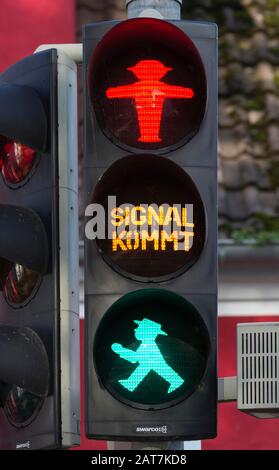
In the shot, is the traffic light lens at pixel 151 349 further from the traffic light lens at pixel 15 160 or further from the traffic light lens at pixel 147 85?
the traffic light lens at pixel 15 160

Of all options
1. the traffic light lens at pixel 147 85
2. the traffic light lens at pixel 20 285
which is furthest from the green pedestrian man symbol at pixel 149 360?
the traffic light lens at pixel 147 85

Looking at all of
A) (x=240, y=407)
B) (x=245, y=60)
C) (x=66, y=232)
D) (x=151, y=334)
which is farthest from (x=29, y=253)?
(x=245, y=60)

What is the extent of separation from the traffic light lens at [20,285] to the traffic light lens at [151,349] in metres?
0.38

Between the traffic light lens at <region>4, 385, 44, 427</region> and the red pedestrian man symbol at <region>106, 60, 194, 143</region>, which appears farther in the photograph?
the traffic light lens at <region>4, 385, 44, 427</region>

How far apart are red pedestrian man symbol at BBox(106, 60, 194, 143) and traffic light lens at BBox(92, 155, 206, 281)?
11 cm

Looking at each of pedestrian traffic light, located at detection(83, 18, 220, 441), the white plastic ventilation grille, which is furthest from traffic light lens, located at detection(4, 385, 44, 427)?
the white plastic ventilation grille

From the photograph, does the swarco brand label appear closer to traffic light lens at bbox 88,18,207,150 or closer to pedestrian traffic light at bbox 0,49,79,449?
pedestrian traffic light at bbox 0,49,79,449

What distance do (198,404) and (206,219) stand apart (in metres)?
0.60

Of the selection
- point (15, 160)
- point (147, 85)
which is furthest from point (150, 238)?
point (15, 160)

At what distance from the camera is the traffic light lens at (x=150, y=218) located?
5652 millimetres

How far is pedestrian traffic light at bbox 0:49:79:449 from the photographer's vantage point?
18.8 feet

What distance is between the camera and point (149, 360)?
5.68 meters

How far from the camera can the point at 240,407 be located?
5887 mm

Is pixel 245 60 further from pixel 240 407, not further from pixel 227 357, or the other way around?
pixel 240 407
